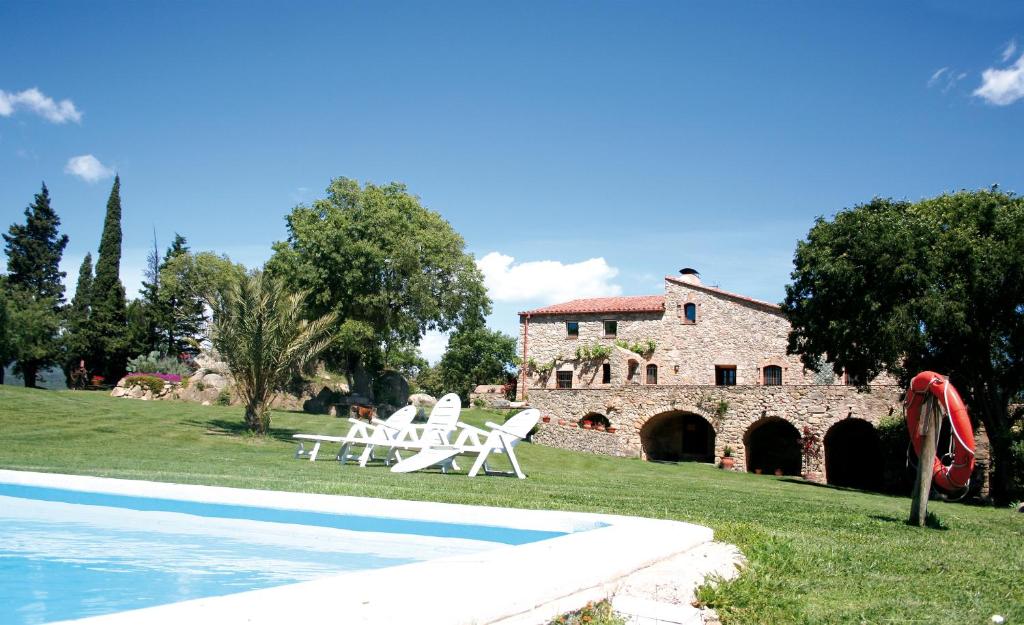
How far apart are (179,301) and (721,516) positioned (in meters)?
50.4

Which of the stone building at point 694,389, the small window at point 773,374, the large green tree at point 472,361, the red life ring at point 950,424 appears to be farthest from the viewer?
the large green tree at point 472,361

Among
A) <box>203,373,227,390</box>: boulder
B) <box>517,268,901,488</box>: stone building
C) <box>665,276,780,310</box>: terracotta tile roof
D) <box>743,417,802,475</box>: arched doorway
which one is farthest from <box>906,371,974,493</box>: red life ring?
<box>203,373,227,390</box>: boulder

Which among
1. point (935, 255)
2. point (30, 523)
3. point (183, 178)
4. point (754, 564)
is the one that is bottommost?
point (30, 523)

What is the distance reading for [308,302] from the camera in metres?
30.3

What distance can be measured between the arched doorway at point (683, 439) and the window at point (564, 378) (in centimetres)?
632

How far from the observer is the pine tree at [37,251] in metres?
50.1

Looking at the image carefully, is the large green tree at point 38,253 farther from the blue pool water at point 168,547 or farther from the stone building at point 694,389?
the blue pool water at point 168,547

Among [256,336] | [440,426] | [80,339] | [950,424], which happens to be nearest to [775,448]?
[440,426]

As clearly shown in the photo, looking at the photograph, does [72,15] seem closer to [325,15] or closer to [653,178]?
[325,15]

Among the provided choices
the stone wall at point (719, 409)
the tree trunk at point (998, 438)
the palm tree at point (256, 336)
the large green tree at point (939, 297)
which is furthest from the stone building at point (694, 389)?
the palm tree at point (256, 336)

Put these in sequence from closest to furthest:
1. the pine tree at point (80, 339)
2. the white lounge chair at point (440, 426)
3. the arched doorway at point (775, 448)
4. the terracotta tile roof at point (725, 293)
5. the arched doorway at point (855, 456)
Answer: the white lounge chair at point (440, 426)
the arched doorway at point (855, 456)
the arched doorway at point (775, 448)
the terracotta tile roof at point (725, 293)
the pine tree at point (80, 339)


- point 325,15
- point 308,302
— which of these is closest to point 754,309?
point 308,302

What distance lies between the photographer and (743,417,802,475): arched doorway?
29.0m

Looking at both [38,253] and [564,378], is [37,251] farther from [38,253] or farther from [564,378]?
[564,378]
